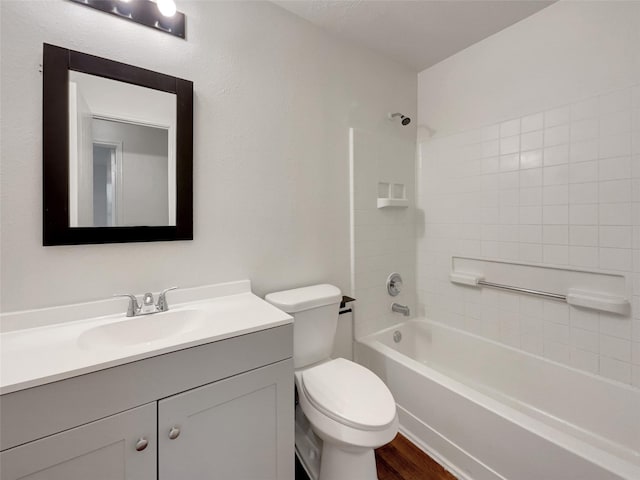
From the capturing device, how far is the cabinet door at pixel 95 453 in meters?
0.68

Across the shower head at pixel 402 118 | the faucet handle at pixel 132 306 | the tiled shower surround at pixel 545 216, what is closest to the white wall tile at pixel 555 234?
the tiled shower surround at pixel 545 216

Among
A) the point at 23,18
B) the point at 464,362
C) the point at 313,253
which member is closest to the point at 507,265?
the point at 464,362

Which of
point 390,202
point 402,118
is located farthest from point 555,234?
point 402,118

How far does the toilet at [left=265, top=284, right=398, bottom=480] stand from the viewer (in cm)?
107

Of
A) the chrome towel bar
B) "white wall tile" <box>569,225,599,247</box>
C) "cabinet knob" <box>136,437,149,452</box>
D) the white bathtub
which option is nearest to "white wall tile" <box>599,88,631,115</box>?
"white wall tile" <box>569,225,599,247</box>

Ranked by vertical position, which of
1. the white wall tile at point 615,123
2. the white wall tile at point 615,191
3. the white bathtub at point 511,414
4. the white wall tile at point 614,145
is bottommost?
the white bathtub at point 511,414

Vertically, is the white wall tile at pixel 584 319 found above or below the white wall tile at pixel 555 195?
below

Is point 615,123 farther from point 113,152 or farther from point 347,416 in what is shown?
point 113,152

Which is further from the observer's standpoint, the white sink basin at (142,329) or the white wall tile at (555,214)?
the white wall tile at (555,214)

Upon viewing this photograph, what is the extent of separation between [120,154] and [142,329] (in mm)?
718

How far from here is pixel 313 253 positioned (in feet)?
5.57

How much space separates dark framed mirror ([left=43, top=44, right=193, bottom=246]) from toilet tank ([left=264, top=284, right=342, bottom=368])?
57 cm

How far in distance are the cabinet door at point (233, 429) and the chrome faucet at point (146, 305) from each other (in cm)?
42

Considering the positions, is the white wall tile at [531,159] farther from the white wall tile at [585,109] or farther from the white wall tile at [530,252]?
the white wall tile at [530,252]
